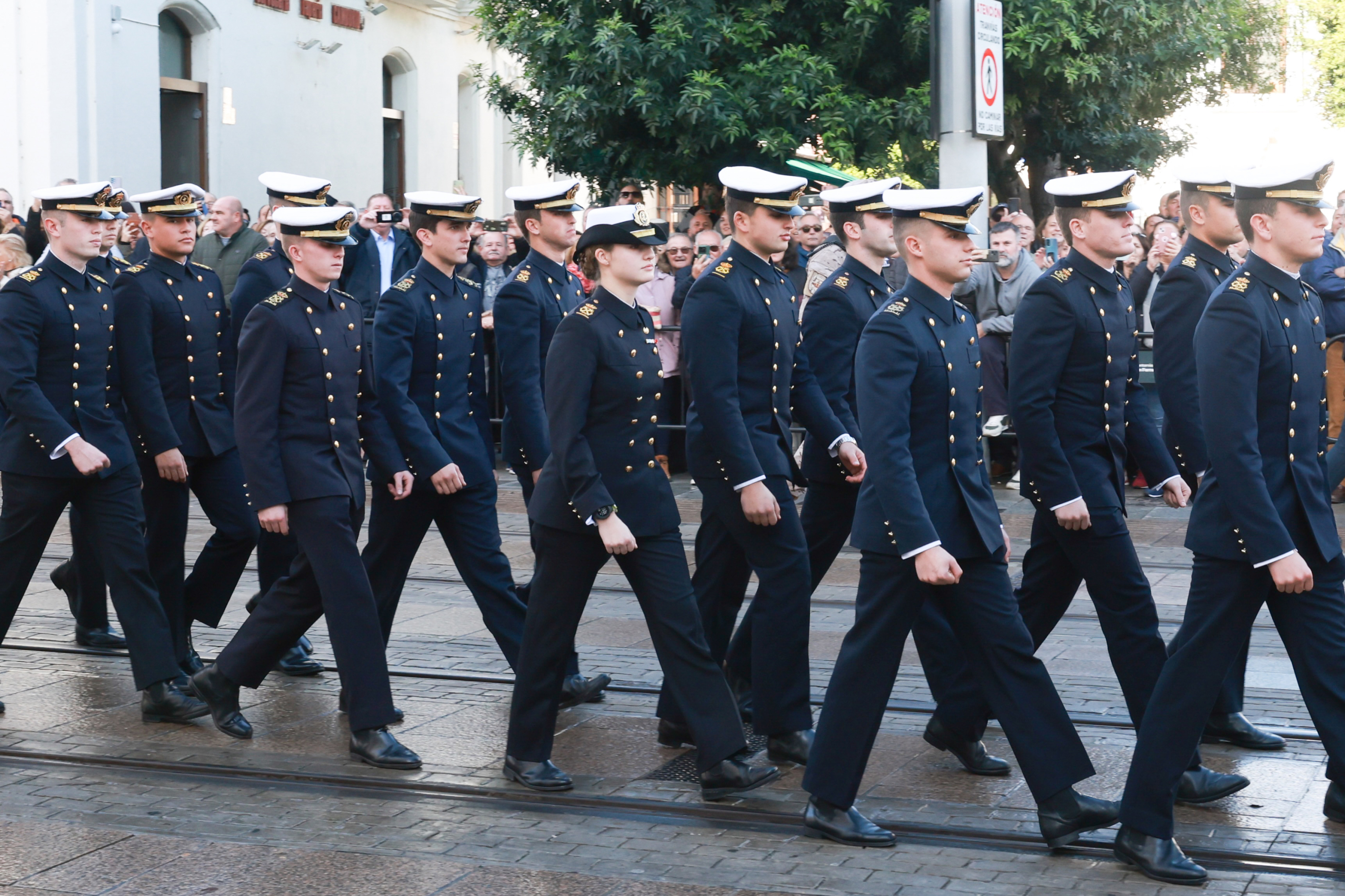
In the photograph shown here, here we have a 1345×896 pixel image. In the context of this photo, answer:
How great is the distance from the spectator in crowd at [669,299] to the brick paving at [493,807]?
5.93 m

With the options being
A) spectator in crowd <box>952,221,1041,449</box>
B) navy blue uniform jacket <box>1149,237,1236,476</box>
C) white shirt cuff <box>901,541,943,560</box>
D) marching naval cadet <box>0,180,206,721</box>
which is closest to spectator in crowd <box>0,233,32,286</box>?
marching naval cadet <box>0,180,206,721</box>

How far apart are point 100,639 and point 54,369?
1.70 m

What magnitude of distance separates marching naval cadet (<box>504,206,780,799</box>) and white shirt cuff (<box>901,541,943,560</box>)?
3.05ft

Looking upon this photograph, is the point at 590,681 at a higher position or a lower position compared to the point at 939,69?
lower

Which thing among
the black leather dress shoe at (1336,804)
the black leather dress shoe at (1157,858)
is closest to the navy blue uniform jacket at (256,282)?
the black leather dress shoe at (1157,858)

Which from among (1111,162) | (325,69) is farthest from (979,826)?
(325,69)

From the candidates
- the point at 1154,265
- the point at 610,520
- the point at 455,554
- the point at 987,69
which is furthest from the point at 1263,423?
the point at 1154,265

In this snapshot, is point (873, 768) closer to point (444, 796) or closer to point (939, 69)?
point (444, 796)

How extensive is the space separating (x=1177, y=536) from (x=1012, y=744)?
20.3 ft

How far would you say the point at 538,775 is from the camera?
5953mm

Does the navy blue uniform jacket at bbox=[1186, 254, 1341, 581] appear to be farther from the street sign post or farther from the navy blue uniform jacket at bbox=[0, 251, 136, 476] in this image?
the street sign post

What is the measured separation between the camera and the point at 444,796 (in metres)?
5.95

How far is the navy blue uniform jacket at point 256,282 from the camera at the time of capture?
26.4 feet

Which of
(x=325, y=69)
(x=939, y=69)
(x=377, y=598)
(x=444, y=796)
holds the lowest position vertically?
(x=444, y=796)
